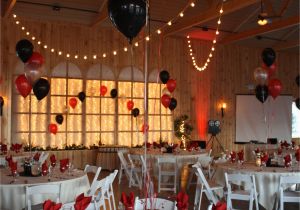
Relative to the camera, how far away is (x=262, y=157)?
641 centimetres

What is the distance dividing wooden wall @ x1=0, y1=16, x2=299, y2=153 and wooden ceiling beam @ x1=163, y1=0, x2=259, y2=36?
1207mm

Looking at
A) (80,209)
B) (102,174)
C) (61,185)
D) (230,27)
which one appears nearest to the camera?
(80,209)

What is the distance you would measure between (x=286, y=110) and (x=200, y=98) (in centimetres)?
409

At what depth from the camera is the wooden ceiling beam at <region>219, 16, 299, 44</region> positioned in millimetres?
11034

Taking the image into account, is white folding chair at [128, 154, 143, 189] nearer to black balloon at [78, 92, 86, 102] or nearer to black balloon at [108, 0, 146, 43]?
black balloon at [78, 92, 86, 102]

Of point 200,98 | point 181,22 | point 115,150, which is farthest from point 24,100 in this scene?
point 200,98

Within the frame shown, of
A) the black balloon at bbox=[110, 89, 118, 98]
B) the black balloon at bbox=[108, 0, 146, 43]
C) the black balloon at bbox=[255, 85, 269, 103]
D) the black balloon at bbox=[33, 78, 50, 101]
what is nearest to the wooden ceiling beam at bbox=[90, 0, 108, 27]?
the black balloon at bbox=[110, 89, 118, 98]

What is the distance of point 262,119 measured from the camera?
49.0 feet

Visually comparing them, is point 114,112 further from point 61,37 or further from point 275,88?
point 275,88

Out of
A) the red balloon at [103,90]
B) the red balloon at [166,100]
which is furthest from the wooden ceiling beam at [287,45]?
the red balloon at [103,90]

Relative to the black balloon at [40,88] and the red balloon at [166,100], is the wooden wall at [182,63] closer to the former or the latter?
the red balloon at [166,100]

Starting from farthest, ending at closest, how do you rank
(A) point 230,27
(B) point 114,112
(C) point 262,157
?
(A) point 230,27 < (B) point 114,112 < (C) point 262,157

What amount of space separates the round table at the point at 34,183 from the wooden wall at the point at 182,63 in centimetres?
601

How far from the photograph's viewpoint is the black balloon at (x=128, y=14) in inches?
133
